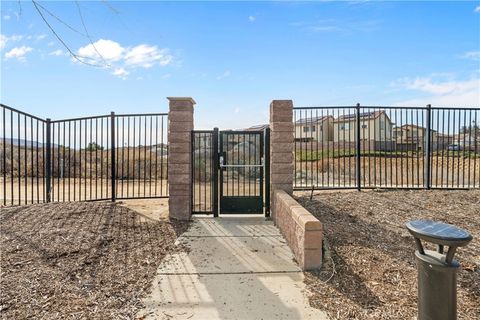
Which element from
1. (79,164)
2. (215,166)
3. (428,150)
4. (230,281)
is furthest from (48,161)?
(428,150)

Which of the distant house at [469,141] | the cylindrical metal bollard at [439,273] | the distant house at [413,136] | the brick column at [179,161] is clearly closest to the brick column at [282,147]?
the brick column at [179,161]

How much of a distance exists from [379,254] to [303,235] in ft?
3.61

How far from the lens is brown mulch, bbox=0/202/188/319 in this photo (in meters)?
2.89

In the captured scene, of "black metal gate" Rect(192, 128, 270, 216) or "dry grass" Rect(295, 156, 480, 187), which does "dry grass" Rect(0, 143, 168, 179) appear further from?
"dry grass" Rect(295, 156, 480, 187)

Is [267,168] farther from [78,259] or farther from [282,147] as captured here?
[78,259]

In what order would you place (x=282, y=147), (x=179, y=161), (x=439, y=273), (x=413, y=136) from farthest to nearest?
(x=413, y=136) → (x=282, y=147) → (x=179, y=161) → (x=439, y=273)

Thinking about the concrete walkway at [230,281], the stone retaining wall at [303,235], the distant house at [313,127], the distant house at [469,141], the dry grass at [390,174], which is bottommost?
the concrete walkway at [230,281]

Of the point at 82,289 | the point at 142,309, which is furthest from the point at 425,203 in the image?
the point at 82,289

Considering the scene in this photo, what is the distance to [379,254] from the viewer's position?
3.99 m

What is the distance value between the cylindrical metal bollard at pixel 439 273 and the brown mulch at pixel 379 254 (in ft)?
1.68

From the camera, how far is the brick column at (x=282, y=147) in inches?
235

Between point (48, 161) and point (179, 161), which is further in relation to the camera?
point (48, 161)

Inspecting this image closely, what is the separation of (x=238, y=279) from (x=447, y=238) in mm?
2090

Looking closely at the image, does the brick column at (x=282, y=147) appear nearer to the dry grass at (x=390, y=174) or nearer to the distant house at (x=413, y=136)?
the dry grass at (x=390, y=174)
